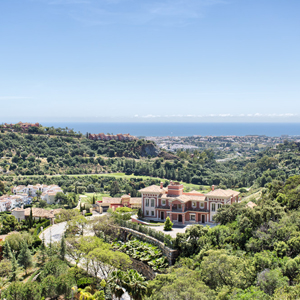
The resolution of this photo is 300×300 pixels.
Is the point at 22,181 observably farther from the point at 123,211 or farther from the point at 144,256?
the point at 144,256

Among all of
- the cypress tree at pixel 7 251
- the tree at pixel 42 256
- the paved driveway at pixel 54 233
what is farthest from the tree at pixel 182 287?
the paved driveway at pixel 54 233

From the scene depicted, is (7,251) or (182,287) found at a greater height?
(182,287)

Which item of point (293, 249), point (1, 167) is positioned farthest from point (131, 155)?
point (293, 249)

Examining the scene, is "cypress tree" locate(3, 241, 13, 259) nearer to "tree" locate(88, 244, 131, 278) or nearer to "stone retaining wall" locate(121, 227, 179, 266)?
"tree" locate(88, 244, 131, 278)

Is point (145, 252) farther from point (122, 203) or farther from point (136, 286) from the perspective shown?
point (122, 203)

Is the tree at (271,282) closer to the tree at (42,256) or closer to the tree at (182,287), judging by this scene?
the tree at (182,287)

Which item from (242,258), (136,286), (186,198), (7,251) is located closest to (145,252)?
(136,286)
